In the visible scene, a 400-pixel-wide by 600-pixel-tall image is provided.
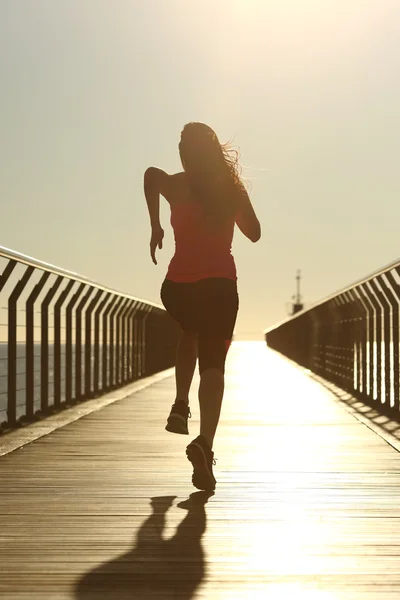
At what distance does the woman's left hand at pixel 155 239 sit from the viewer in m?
4.62

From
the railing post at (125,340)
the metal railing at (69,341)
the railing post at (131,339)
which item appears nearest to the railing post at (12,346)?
the metal railing at (69,341)

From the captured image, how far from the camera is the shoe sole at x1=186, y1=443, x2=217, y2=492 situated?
→ 4.28 m

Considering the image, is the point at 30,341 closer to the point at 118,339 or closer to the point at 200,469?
the point at 200,469

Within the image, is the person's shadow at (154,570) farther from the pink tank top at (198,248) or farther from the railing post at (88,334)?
the railing post at (88,334)

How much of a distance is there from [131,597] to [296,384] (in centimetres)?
1103

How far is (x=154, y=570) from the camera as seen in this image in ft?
9.74

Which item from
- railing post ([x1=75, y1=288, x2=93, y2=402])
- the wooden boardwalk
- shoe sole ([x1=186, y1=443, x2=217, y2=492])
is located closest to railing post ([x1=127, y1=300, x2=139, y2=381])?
railing post ([x1=75, y1=288, x2=93, y2=402])

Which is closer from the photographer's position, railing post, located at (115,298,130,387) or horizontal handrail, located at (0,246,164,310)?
horizontal handrail, located at (0,246,164,310)

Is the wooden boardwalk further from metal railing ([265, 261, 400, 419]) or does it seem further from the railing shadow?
metal railing ([265, 261, 400, 419])

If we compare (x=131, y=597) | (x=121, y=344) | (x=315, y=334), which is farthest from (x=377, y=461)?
(x=315, y=334)

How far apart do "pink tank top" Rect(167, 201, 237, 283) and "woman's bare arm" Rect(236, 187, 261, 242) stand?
0.08 m

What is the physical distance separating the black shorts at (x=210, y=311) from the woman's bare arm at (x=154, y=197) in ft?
0.65

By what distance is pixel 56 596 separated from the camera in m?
2.71

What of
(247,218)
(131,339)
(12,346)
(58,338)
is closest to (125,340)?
(131,339)
